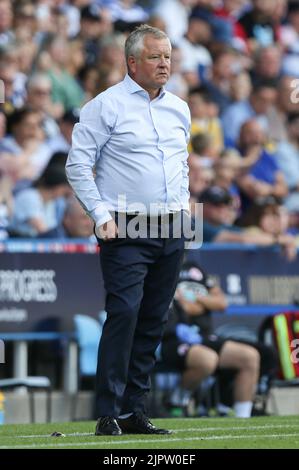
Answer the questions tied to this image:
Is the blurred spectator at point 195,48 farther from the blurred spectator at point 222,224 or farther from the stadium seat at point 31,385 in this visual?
the stadium seat at point 31,385

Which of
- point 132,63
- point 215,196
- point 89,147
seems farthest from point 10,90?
point 89,147

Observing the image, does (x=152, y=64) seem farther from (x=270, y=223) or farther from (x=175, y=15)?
(x=175, y=15)

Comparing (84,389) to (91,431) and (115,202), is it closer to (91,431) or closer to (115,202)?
(91,431)

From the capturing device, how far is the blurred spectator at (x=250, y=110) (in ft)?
49.9

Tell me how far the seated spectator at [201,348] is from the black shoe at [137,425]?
4.10m

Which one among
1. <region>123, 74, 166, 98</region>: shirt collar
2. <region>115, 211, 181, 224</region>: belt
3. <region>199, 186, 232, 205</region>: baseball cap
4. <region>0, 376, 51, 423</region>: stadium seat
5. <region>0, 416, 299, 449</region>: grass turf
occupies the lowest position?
<region>0, 376, 51, 423</region>: stadium seat

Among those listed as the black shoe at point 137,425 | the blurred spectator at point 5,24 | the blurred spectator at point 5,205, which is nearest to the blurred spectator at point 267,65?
the blurred spectator at point 5,24

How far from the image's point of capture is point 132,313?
648 centimetres

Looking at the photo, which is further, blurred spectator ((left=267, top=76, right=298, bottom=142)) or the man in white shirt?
blurred spectator ((left=267, top=76, right=298, bottom=142))

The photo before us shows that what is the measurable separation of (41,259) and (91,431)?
4.21 m

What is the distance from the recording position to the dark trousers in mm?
6469

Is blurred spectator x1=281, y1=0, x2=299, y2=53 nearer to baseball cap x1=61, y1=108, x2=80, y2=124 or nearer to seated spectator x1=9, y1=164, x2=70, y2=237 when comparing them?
baseball cap x1=61, y1=108, x2=80, y2=124

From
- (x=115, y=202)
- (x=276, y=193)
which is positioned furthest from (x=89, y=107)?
(x=276, y=193)

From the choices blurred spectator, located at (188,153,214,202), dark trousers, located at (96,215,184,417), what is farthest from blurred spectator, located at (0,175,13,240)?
dark trousers, located at (96,215,184,417)
